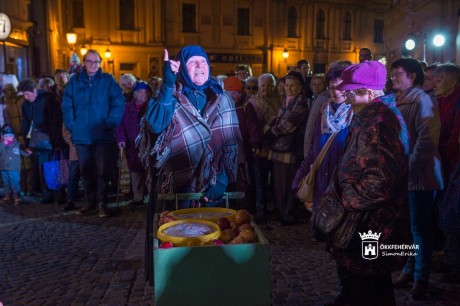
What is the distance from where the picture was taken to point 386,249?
2.70m

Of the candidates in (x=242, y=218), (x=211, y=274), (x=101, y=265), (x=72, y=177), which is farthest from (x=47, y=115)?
(x=211, y=274)

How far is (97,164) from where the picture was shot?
7078 millimetres

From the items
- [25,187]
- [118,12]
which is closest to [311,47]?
[118,12]

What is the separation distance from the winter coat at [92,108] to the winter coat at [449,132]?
4473mm

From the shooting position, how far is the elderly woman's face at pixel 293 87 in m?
6.27

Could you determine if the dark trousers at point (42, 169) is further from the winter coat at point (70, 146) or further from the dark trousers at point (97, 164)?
the dark trousers at point (97, 164)

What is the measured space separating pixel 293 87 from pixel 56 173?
422 centimetres

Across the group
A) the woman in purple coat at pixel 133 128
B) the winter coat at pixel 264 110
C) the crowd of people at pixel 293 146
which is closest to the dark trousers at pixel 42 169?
the crowd of people at pixel 293 146

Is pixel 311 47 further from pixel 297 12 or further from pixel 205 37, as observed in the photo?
pixel 205 37

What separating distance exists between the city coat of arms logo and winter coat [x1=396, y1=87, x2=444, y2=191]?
1.61 metres

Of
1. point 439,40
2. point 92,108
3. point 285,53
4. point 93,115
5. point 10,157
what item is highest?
point 285,53

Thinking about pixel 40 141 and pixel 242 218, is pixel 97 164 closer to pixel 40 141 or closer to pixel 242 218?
pixel 40 141

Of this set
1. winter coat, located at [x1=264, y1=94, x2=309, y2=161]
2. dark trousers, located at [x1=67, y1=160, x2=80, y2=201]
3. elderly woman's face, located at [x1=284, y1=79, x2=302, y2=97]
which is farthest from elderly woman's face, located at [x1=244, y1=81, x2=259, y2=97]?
dark trousers, located at [x1=67, y1=160, x2=80, y2=201]

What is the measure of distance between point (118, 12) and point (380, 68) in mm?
29725
